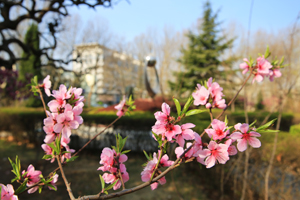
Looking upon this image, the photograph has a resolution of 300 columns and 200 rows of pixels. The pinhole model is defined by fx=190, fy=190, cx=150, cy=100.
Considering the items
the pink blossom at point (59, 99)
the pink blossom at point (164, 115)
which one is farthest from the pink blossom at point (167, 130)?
the pink blossom at point (59, 99)

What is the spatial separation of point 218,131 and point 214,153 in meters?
0.08

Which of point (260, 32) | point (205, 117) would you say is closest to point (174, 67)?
point (260, 32)

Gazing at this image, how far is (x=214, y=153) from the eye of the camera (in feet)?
2.19

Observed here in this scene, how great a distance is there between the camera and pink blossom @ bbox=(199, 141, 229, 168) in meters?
0.64

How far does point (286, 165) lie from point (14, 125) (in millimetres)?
8449

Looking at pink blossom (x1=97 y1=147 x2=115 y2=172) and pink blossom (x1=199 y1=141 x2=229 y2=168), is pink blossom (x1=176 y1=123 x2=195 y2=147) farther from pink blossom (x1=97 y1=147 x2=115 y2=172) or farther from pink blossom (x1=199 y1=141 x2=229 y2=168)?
pink blossom (x1=97 y1=147 x2=115 y2=172)

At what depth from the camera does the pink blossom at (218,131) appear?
65 cm

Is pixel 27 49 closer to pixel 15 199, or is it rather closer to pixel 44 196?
pixel 44 196

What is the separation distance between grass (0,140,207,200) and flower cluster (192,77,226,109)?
6.24ft

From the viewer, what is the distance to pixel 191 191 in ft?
12.2

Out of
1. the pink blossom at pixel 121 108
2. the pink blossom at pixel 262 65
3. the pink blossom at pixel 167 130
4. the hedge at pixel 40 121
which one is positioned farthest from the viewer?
the hedge at pixel 40 121

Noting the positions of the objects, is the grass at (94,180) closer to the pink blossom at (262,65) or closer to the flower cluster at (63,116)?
the pink blossom at (262,65)

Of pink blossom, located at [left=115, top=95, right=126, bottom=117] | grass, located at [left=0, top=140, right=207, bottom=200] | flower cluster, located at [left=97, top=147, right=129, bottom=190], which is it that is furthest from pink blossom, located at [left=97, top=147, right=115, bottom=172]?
grass, located at [left=0, top=140, right=207, bottom=200]

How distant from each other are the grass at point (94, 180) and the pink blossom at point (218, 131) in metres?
1.99
